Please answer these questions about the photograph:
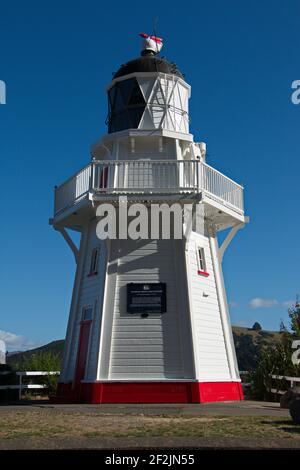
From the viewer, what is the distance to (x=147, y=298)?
1725 centimetres

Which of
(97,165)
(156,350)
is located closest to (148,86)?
(97,165)

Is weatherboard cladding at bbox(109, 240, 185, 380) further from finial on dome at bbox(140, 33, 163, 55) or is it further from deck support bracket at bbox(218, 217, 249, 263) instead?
finial on dome at bbox(140, 33, 163, 55)

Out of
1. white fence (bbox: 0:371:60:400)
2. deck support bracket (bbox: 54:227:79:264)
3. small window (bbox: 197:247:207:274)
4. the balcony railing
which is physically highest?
the balcony railing

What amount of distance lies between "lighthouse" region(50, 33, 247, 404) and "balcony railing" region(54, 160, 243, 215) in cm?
3

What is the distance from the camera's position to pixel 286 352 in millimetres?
19219

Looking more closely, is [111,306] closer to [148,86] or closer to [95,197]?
[95,197]

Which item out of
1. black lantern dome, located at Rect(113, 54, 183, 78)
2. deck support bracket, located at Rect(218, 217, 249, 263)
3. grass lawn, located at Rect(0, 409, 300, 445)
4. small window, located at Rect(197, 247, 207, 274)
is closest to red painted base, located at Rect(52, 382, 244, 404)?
small window, located at Rect(197, 247, 207, 274)

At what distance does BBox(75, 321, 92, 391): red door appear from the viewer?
58.4ft

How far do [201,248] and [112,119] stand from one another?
209 inches

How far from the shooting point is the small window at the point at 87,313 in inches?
716

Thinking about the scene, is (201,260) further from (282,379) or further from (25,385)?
(25,385)

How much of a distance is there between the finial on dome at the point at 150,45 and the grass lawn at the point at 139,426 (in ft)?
43.8

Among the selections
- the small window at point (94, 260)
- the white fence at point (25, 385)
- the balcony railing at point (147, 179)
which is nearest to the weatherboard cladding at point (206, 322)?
the balcony railing at point (147, 179)
